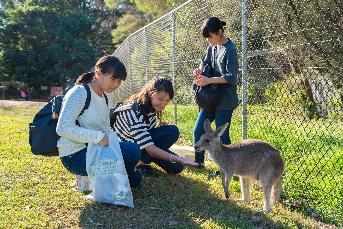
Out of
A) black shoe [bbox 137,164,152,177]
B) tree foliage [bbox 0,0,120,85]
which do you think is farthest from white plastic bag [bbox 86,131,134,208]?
tree foliage [bbox 0,0,120,85]

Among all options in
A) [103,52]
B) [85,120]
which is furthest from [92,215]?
[103,52]

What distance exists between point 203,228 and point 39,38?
28.6 m

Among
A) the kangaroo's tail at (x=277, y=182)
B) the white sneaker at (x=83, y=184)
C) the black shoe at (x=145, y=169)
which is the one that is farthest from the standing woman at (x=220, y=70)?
the white sneaker at (x=83, y=184)

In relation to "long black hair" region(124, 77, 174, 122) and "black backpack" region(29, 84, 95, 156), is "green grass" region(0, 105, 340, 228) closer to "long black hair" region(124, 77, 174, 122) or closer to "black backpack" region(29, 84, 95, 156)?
"black backpack" region(29, 84, 95, 156)

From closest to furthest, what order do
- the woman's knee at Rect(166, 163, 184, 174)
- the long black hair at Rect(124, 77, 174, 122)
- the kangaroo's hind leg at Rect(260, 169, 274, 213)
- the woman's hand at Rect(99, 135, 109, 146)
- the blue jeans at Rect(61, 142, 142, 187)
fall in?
the woman's hand at Rect(99, 135, 109, 146)
the kangaroo's hind leg at Rect(260, 169, 274, 213)
the blue jeans at Rect(61, 142, 142, 187)
the long black hair at Rect(124, 77, 174, 122)
the woman's knee at Rect(166, 163, 184, 174)

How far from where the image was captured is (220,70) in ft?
16.0

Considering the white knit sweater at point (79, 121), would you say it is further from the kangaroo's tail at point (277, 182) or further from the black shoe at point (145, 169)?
the kangaroo's tail at point (277, 182)

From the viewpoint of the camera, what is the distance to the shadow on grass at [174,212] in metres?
3.73

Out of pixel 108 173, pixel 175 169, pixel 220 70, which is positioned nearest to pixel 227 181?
pixel 175 169

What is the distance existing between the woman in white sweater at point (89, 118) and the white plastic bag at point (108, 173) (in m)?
0.08

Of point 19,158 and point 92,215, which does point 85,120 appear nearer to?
point 92,215

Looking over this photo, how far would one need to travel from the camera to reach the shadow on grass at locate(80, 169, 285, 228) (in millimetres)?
3729

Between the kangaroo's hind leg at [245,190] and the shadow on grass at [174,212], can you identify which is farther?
the kangaroo's hind leg at [245,190]

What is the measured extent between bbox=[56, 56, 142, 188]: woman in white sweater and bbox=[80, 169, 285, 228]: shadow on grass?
38 cm
